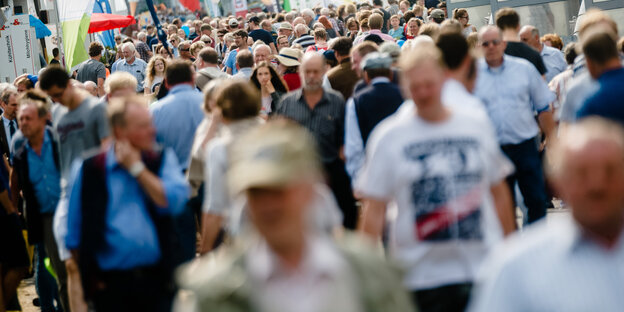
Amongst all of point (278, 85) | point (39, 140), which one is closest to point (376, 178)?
point (39, 140)

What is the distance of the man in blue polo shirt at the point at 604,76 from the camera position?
5.46m

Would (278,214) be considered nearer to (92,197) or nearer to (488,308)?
(488,308)

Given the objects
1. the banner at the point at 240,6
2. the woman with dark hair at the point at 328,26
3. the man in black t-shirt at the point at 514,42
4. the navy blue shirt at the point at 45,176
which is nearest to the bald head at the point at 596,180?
the navy blue shirt at the point at 45,176

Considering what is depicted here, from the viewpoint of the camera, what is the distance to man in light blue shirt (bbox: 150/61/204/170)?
7.79 metres

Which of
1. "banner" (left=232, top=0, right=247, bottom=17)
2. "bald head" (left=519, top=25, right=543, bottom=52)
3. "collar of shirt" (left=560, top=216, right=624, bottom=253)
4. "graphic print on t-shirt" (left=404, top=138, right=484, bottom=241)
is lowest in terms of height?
"banner" (left=232, top=0, right=247, bottom=17)

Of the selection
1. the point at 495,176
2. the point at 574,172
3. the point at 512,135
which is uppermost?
the point at 574,172

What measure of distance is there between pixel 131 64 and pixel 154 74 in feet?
16.9

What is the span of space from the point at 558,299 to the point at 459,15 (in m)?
12.9

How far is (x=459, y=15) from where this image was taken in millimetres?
15172

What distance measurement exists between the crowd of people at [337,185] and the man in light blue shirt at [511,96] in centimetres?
2

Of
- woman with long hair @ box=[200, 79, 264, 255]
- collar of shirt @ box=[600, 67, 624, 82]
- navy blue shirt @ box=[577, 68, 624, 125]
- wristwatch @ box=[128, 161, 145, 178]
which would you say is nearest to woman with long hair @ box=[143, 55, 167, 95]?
woman with long hair @ box=[200, 79, 264, 255]

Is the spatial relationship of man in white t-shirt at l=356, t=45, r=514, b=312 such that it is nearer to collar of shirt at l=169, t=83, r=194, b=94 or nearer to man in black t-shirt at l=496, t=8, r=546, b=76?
collar of shirt at l=169, t=83, r=194, b=94

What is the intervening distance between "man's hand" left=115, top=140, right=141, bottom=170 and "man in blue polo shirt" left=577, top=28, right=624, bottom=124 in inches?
92.1

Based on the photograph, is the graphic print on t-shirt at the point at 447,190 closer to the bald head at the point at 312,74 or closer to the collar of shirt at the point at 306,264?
the collar of shirt at the point at 306,264
